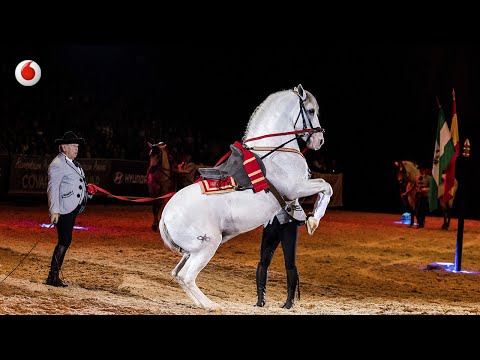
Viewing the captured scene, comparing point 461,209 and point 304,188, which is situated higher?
point 304,188

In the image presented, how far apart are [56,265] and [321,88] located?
751 inches

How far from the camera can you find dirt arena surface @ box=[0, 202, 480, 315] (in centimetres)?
797

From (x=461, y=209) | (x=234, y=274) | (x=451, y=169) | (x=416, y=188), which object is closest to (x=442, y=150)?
(x=451, y=169)

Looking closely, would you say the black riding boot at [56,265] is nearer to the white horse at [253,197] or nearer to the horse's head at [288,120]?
the white horse at [253,197]

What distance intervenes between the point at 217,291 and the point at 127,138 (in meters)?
18.3

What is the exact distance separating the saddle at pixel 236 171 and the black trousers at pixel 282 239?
3.17 feet

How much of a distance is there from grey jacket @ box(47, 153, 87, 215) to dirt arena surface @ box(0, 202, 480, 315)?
3.46 feet

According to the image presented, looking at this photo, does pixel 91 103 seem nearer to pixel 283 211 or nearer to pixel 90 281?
pixel 90 281

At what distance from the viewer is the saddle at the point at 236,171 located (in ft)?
22.7

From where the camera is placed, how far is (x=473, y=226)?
2203 cm

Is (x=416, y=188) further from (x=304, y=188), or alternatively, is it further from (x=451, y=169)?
(x=304, y=188)

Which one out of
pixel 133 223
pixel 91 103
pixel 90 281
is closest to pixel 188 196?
pixel 90 281

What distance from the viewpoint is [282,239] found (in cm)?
777

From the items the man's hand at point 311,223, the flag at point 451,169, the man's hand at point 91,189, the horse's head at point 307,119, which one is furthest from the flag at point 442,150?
the man's hand at point 91,189
